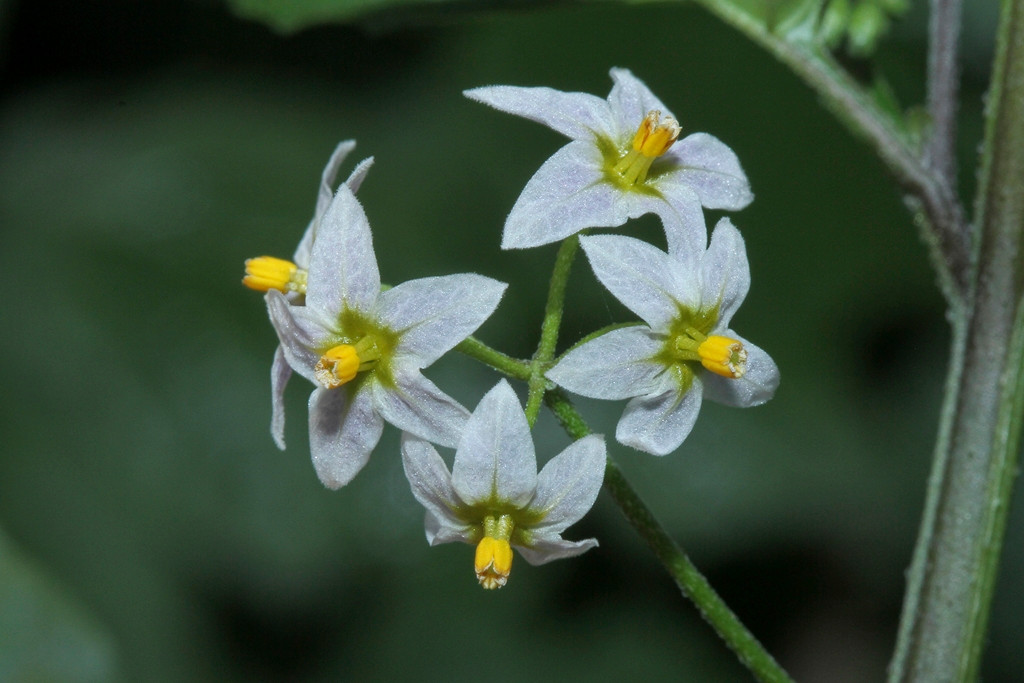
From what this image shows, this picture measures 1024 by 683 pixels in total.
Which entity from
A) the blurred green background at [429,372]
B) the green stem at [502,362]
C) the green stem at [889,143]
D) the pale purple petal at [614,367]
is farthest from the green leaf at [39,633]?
the green stem at [889,143]

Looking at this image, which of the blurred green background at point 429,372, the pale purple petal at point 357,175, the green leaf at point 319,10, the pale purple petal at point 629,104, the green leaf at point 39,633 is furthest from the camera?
the blurred green background at point 429,372

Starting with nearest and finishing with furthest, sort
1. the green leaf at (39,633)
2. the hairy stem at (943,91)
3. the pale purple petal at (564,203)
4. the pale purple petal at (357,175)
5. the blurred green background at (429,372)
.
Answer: the pale purple petal at (564,203) < the pale purple petal at (357,175) < the hairy stem at (943,91) < the green leaf at (39,633) < the blurred green background at (429,372)

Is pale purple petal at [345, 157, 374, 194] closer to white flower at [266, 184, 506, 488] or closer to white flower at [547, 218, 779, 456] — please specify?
white flower at [266, 184, 506, 488]

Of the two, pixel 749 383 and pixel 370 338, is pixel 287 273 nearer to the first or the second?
pixel 370 338

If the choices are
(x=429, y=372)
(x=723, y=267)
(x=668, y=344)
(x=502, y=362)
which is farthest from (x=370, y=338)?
(x=429, y=372)

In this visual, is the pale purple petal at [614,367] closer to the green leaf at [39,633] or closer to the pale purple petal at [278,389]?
the pale purple petal at [278,389]

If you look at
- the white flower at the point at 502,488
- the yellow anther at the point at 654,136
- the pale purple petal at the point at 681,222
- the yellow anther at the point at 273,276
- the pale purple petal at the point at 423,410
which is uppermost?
the yellow anther at the point at 654,136

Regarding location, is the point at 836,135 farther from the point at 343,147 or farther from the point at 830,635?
the point at 343,147

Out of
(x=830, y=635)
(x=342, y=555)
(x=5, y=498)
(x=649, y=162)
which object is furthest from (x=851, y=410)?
(x=5, y=498)
